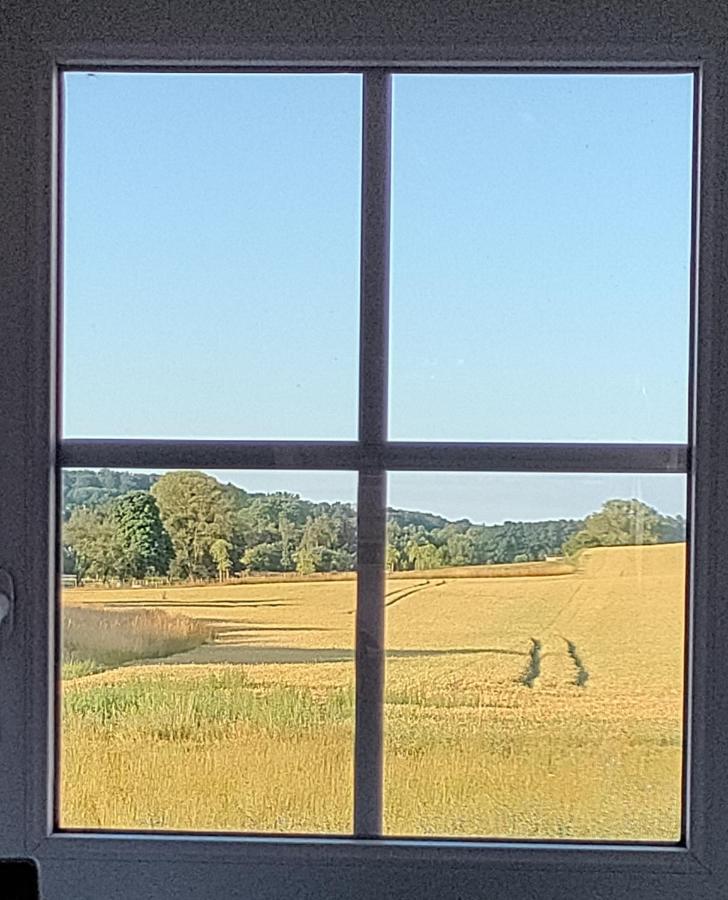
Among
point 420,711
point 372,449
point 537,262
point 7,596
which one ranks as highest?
point 537,262

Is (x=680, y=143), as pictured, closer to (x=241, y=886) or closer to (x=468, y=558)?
(x=468, y=558)

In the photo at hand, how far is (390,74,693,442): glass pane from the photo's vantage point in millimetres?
1831

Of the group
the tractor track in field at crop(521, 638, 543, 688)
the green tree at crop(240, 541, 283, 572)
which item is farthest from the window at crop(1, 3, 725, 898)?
the green tree at crop(240, 541, 283, 572)

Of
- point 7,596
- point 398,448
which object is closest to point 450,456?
point 398,448

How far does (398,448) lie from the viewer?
1.84 meters

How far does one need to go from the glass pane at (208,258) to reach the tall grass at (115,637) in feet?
0.86

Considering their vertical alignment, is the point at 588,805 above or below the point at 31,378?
below

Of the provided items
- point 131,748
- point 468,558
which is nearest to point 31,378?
point 131,748

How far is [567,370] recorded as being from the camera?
184 centimetres

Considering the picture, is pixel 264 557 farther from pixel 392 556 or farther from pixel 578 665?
pixel 578 665

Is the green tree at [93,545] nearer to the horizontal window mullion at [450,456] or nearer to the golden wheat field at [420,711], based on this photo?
the golden wheat field at [420,711]

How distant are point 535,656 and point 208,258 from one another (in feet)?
2.42

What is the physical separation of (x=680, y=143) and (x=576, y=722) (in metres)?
0.83

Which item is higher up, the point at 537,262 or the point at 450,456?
the point at 537,262
